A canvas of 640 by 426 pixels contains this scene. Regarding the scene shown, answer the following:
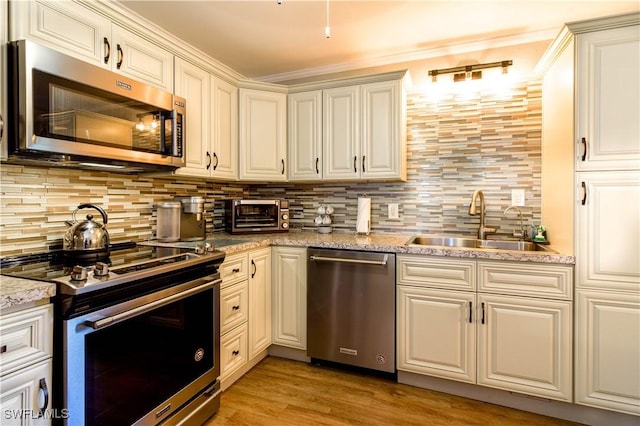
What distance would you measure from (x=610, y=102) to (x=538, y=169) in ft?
2.49

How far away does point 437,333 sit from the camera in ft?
6.69

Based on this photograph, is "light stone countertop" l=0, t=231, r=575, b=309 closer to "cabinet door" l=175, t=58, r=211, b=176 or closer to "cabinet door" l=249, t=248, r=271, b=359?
"cabinet door" l=249, t=248, r=271, b=359

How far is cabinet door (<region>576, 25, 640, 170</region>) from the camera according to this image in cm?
163

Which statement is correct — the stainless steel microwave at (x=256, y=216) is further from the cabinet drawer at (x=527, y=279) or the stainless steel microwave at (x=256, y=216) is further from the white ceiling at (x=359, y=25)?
the cabinet drawer at (x=527, y=279)

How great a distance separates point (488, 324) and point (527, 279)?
34cm

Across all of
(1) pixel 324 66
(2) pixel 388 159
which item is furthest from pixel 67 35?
(2) pixel 388 159

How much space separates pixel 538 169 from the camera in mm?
2375

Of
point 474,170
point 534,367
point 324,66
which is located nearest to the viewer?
point 534,367

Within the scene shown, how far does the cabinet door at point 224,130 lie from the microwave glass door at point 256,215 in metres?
0.28

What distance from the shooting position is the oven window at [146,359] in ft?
4.10

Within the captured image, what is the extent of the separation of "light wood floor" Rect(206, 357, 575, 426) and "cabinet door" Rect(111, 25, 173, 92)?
1962mm

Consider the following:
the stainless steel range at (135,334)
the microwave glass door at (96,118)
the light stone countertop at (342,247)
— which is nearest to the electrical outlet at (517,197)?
the light stone countertop at (342,247)

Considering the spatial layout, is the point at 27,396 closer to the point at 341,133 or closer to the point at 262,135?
the point at 262,135

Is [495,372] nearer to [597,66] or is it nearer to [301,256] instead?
[301,256]
